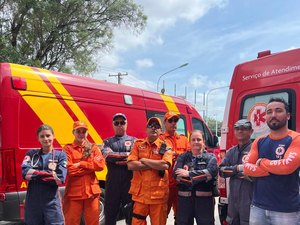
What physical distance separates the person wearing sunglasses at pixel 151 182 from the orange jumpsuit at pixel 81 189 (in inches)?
18.8

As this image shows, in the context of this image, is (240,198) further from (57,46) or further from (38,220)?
(57,46)

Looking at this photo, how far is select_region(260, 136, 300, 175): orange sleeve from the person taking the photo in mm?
2785

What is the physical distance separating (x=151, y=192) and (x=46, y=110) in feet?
6.68

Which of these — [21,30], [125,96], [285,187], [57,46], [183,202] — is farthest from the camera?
[57,46]

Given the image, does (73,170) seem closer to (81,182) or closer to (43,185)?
(81,182)

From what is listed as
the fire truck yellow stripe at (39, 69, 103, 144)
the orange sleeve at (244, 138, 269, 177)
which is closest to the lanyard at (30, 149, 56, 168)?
the fire truck yellow stripe at (39, 69, 103, 144)

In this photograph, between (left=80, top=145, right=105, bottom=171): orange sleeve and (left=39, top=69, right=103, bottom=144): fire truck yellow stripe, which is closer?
(left=80, top=145, right=105, bottom=171): orange sleeve

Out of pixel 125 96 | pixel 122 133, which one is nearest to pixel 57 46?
pixel 125 96

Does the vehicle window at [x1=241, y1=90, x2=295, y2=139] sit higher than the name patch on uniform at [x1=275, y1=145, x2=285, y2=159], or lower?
higher

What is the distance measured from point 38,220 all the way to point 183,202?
159cm

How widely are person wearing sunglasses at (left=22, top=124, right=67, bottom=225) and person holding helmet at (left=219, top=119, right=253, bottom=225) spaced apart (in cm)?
177

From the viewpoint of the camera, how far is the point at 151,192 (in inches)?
163

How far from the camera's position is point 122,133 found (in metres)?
5.04

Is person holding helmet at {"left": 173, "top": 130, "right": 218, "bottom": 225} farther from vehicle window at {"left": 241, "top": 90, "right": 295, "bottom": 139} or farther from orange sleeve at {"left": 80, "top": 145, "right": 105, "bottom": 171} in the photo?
orange sleeve at {"left": 80, "top": 145, "right": 105, "bottom": 171}
